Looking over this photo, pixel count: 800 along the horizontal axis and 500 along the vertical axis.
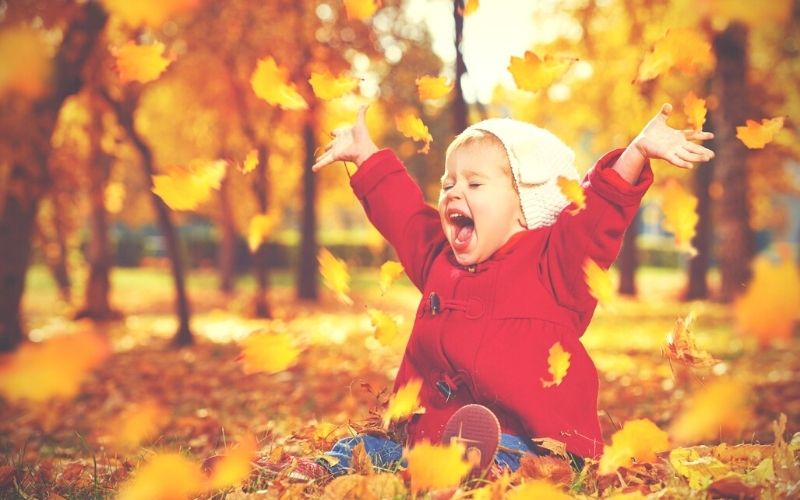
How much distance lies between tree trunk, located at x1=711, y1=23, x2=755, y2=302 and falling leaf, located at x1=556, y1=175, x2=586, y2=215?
35.2ft

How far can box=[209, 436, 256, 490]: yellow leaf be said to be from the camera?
2.70 meters

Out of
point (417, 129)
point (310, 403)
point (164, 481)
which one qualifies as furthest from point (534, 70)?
point (310, 403)

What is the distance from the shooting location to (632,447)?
2.98 metres

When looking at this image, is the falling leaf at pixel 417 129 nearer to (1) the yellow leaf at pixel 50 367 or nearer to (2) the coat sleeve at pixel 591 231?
(2) the coat sleeve at pixel 591 231

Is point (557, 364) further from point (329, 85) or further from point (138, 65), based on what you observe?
point (138, 65)

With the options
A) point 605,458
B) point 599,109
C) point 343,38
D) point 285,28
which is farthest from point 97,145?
point 605,458

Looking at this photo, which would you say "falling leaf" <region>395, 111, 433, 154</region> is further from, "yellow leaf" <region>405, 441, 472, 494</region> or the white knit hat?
"yellow leaf" <region>405, 441, 472, 494</region>

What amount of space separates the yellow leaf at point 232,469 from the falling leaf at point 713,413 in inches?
115

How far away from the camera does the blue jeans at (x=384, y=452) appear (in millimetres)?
2660

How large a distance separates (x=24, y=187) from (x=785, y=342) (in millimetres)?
9561

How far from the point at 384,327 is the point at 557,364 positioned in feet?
2.82

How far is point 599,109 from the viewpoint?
56.4 ft

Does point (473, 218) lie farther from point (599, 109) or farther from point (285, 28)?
point (599, 109)

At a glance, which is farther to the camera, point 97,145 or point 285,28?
point 285,28
